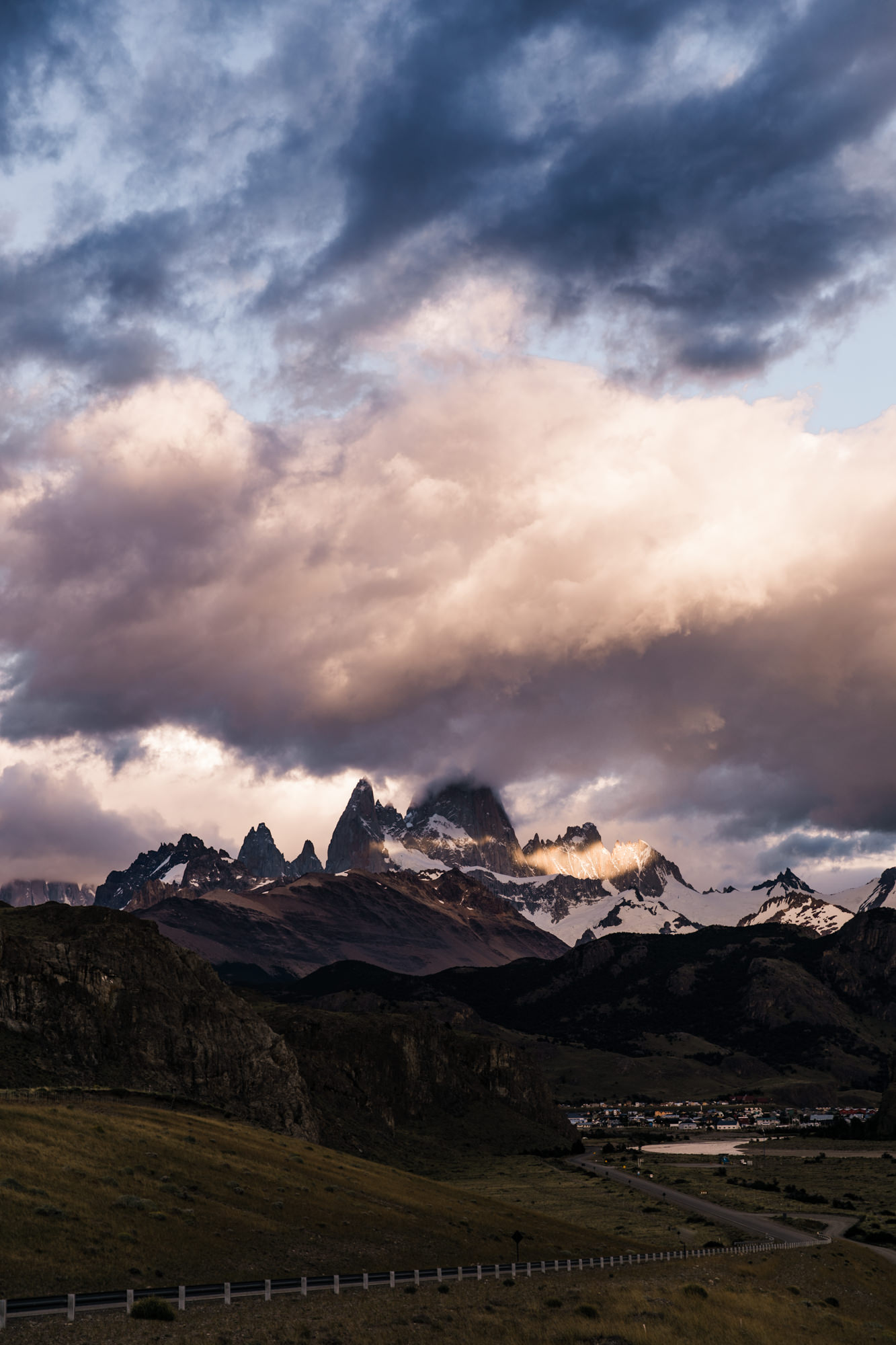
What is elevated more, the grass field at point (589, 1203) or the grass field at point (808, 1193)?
the grass field at point (589, 1203)

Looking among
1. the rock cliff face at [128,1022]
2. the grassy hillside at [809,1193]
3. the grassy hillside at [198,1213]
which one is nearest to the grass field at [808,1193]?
the grassy hillside at [809,1193]

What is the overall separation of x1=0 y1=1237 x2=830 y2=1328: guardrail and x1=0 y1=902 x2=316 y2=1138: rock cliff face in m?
75.9

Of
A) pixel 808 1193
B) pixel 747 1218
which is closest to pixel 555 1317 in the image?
pixel 747 1218

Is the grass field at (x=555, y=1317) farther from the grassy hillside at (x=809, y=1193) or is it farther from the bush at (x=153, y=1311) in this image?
the grassy hillside at (x=809, y=1193)

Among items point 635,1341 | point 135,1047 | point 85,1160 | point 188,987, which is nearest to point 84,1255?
point 85,1160

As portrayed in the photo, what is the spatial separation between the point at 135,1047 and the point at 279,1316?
364 feet

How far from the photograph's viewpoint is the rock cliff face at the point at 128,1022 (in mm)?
140125

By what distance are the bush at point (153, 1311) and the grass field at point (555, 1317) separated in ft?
1.66

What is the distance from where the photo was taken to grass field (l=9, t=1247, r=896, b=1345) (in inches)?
1638

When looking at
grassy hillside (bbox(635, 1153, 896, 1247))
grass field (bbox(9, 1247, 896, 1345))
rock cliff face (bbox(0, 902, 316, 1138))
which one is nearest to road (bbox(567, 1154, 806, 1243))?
grassy hillside (bbox(635, 1153, 896, 1247))

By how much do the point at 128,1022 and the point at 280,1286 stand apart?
352 ft

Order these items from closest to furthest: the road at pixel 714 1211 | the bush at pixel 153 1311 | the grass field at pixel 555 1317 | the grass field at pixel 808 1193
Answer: the grass field at pixel 555 1317 < the bush at pixel 153 1311 < the road at pixel 714 1211 < the grass field at pixel 808 1193

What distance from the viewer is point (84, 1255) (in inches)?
2057

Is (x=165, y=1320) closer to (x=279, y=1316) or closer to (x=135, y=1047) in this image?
(x=279, y=1316)
